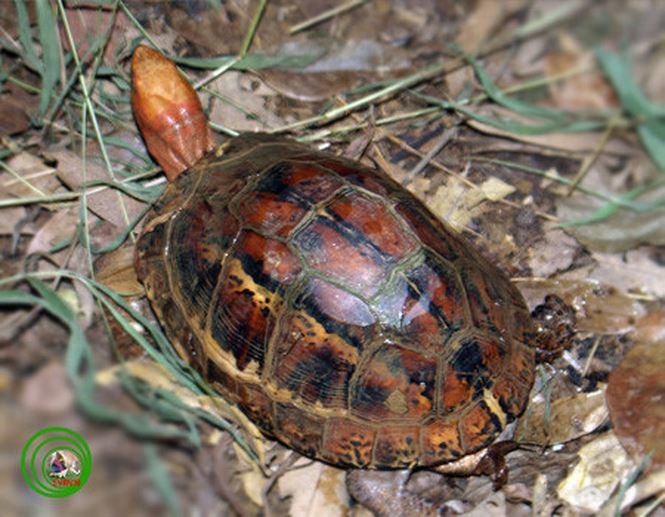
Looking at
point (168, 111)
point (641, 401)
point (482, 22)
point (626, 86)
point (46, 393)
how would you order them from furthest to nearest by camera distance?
point (168, 111) < point (641, 401) < point (482, 22) < point (626, 86) < point (46, 393)

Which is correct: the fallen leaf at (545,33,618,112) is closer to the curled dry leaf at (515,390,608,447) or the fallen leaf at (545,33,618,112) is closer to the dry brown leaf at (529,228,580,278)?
the dry brown leaf at (529,228,580,278)

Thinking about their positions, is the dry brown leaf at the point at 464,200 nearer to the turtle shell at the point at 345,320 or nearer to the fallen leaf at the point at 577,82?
the turtle shell at the point at 345,320

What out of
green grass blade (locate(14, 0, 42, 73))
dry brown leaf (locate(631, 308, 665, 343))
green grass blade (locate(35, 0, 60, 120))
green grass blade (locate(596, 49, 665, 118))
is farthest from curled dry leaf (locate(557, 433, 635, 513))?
green grass blade (locate(14, 0, 42, 73))

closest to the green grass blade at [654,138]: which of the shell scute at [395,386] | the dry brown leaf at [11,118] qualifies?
the shell scute at [395,386]

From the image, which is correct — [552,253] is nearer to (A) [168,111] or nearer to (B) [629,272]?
(B) [629,272]

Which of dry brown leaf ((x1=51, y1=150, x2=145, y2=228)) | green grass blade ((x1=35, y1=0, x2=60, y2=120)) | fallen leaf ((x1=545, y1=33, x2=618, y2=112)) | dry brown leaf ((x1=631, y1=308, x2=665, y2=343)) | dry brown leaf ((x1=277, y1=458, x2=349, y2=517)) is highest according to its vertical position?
fallen leaf ((x1=545, y1=33, x2=618, y2=112))

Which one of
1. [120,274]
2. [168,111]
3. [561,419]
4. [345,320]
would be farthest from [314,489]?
[168,111]
